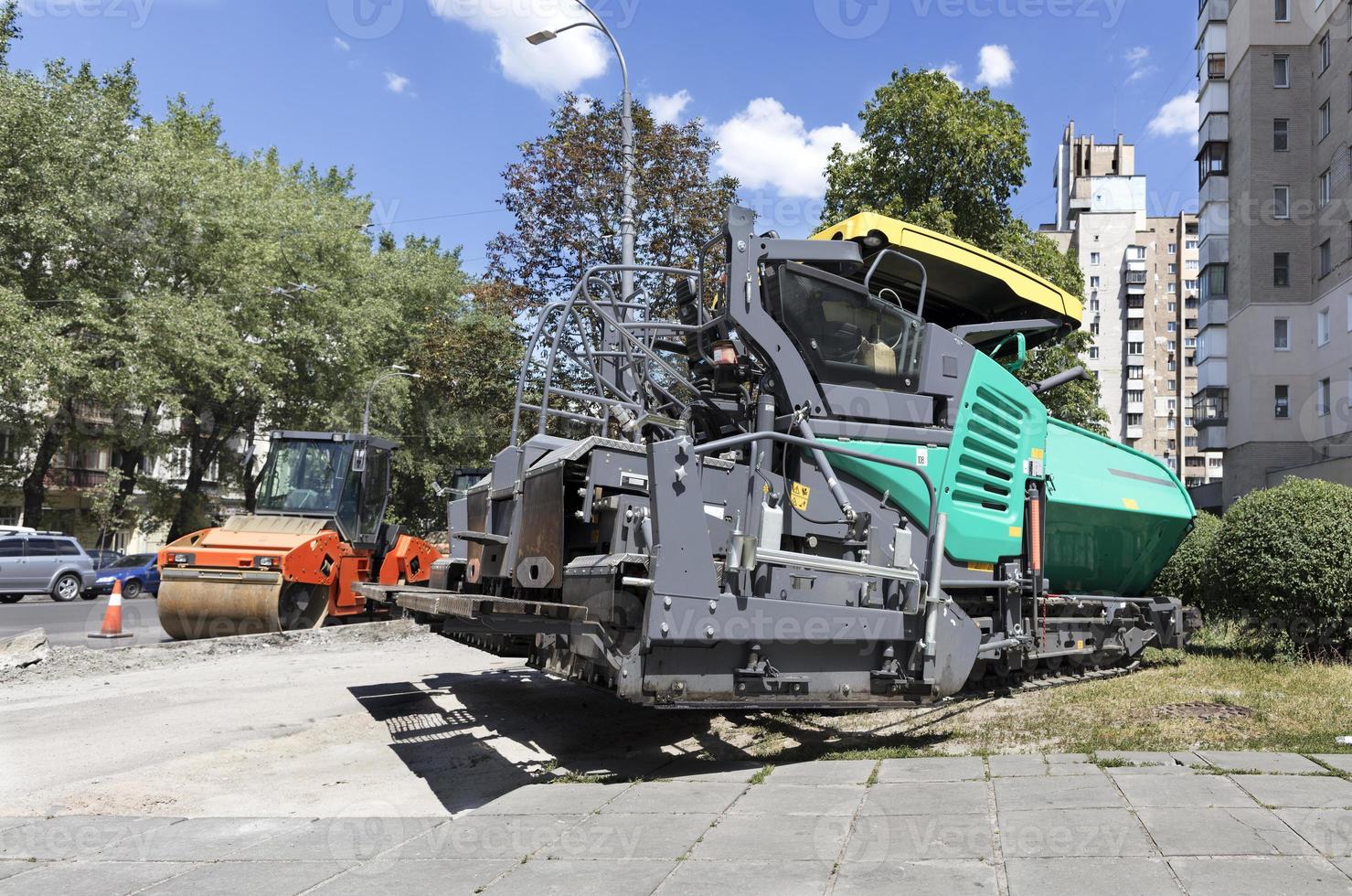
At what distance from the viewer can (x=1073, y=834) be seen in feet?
15.1

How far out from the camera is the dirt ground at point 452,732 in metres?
6.40

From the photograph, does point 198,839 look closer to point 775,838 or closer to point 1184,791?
point 775,838

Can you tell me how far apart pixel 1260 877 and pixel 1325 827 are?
775mm

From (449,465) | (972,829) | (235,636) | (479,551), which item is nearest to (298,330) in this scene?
(449,465)

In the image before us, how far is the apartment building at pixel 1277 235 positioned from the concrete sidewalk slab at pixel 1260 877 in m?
34.3

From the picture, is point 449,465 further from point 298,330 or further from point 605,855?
point 605,855

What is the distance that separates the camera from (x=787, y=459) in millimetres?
6746

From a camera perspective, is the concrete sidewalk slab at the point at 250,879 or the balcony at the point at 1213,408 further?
the balcony at the point at 1213,408

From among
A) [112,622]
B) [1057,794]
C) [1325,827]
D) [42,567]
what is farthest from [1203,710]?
[42,567]

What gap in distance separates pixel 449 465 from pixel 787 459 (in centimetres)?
3491

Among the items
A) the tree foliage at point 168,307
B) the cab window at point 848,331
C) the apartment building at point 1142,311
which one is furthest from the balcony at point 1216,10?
the apartment building at point 1142,311

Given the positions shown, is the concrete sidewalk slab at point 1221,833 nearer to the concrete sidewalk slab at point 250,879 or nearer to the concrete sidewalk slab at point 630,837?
the concrete sidewalk slab at point 630,837

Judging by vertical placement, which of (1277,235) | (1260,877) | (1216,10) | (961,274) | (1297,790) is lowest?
(1260,877)

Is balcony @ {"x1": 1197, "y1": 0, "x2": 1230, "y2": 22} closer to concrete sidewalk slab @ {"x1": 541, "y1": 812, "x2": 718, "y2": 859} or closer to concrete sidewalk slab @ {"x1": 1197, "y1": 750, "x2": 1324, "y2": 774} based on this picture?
concrete sidewalk slab @ {"x1": 1197, "y1": 750, "x2": 1324, "y2": 774}
